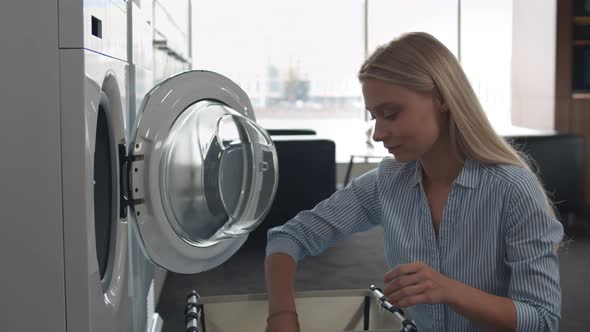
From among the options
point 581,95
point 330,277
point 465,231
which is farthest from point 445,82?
point 581,95

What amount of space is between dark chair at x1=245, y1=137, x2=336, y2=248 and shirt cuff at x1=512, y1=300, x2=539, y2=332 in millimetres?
3072

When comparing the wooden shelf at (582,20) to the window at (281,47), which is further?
the window at (281,47)

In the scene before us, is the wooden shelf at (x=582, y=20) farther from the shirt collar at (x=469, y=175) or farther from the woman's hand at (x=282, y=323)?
the woman's hand at (x=282, y=323)

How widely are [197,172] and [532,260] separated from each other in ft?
3.04

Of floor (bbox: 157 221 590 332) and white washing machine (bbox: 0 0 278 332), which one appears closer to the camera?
white washing machine (bbox: 0 0 278 332)

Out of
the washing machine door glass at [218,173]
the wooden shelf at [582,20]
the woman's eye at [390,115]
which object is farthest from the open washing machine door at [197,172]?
the wooden shelf at [582,20]

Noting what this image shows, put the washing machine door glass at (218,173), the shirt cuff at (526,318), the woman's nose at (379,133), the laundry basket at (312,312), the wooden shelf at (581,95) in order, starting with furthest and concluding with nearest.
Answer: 1. the wooden shelf at (581,95)
2. the washing machine door glass at (218,173)
3. the laundry basket at (312,312)
4. the woman's nose at (379,133)
5. the shirt cuff at (526,318)

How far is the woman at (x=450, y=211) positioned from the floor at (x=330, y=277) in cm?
145

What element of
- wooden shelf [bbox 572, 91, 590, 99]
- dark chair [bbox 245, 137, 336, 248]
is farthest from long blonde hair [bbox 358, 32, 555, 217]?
wooden shelf [bbox 572, 91, 590, 99]

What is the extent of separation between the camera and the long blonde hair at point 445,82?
1.36 metres

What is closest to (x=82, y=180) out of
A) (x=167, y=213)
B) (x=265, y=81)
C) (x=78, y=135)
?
(x=78, y=135)

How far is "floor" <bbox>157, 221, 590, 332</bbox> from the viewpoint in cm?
296

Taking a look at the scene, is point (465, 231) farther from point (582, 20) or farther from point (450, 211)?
point (582, 20)

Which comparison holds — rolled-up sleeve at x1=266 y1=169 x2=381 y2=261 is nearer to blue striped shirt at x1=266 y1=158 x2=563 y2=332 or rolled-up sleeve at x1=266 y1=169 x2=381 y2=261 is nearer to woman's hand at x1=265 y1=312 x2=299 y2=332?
blue striped shirt at x1=266 y1=158 x2=563 y2=332
